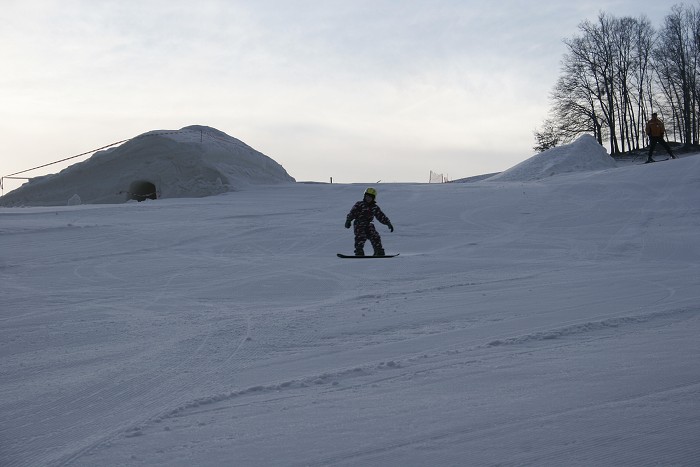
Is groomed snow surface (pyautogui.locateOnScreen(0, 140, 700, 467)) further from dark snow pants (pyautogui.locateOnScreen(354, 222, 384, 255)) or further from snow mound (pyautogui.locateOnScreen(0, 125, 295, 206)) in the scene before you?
snow mound (pyautogui.locateOnScreen(0, 125, 295, 206))

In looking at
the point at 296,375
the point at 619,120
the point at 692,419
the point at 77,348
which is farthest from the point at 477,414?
the point at 619,120

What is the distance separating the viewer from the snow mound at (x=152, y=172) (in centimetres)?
3381

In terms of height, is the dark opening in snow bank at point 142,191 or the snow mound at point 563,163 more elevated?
the snow mound at point 563,163

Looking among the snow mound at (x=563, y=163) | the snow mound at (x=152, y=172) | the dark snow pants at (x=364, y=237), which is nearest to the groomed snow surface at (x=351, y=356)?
the dark snow pants at (x=364, y=237)

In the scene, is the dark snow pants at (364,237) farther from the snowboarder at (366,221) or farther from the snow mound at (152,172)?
the snow mound at (152,172)

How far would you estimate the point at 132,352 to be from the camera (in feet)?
21.7

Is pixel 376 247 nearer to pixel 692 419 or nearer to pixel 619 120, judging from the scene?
pixel 692 419

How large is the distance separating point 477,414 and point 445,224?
15.4m

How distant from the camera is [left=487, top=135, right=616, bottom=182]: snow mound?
3491 centimetres

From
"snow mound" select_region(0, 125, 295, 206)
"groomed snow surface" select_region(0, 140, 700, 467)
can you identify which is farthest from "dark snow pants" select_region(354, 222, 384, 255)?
"snow mound" select_region(0, 125, 295, 206)

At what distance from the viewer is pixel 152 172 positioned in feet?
114

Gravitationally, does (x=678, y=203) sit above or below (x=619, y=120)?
below

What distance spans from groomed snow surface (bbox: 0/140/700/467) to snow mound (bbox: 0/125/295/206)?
59.6ft

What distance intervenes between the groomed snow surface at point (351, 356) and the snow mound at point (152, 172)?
59.6 feet
